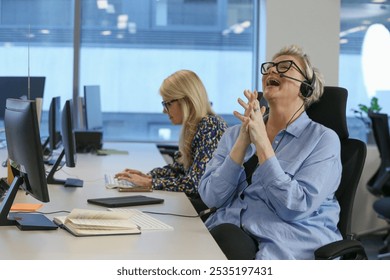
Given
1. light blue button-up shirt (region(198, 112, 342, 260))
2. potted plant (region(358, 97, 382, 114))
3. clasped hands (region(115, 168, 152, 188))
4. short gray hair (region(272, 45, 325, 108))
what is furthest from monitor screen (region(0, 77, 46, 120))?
potted plant (region(358, 97, 382, 114))

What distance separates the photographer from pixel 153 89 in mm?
6277

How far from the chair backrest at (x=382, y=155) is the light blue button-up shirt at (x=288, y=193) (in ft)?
9.08

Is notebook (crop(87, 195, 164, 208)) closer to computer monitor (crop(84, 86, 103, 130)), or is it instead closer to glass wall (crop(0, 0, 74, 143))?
computer monitor (crop(84, 86, 103, 130))

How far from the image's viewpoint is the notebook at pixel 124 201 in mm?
2758

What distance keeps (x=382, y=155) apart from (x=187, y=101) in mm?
2427

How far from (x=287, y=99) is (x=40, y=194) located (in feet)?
3.36

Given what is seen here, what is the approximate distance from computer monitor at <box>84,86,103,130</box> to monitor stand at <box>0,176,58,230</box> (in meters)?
2.92

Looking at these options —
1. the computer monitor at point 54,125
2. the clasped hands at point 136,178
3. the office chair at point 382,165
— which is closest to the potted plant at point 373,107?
the office chair at point 382,165

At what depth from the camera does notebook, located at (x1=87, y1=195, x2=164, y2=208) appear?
2.76 meters

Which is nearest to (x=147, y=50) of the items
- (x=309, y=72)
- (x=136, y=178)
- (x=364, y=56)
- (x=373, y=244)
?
(x=364, y=56)

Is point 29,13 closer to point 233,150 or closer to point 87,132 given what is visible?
point 87,132
